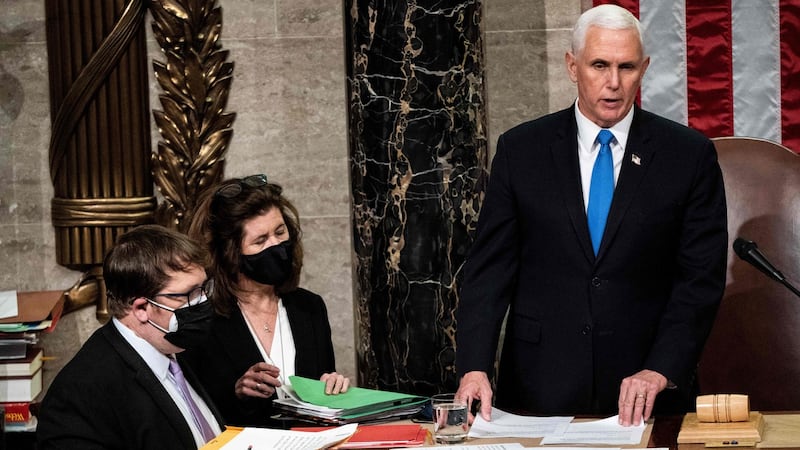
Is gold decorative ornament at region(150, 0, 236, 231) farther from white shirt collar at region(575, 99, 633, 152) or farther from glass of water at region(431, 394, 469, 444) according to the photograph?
glass of water at region(431, 394, 469, 444)

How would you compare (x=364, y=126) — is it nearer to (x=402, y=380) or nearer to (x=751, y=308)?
(x=402, y=380)

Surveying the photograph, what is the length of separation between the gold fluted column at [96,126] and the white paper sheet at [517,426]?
260 centimetres

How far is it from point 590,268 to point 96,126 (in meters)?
2.67

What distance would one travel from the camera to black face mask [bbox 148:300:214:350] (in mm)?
2928

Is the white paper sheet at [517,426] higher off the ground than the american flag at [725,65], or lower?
lower

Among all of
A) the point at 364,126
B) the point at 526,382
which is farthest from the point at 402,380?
the point at 526,382

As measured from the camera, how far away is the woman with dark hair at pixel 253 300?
3715mm

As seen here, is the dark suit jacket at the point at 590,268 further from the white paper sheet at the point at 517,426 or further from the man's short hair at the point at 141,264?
the man's short hair at the point at 141,264

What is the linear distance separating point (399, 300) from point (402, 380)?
0.34 meters

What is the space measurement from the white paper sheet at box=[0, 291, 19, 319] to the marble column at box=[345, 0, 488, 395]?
1.45 m

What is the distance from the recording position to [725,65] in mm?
4891

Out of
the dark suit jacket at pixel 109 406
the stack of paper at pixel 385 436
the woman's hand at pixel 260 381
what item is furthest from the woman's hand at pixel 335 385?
the dark suit jacket at pixel 109 406

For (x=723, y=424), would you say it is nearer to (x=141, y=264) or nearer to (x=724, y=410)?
(x=724, y=410)

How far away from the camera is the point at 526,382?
3324 millimetres
